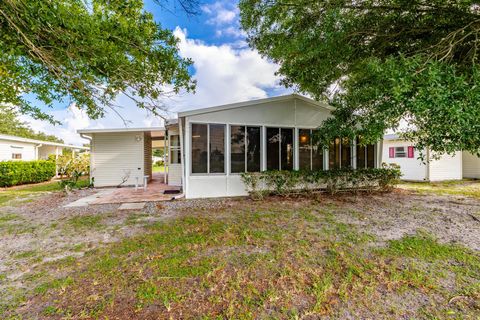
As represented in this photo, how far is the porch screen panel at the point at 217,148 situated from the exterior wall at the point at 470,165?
51.6ft

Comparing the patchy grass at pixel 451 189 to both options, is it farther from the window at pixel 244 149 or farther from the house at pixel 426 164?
the window at pixel 244 149

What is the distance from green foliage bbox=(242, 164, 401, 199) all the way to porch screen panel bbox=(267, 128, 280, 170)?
1.82 feet

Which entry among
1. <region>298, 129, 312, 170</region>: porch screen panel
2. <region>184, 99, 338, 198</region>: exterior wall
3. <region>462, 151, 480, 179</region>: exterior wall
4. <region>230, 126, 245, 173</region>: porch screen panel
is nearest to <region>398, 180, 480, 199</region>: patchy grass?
<region>462, 151, 480, 179</region>: exterior wall

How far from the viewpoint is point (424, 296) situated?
8.32 feet

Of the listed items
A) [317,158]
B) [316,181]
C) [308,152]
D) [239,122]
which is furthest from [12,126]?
[316,181]

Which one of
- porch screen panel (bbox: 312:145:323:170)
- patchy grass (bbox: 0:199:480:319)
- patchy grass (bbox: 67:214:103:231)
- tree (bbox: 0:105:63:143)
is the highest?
tree (bbox: 0:105:63:143)

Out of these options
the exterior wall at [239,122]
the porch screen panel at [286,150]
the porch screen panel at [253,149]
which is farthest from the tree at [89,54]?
the porch screen panel at [286,150]

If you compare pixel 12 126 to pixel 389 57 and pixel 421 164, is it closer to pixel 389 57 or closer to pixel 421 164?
pixel 389 57

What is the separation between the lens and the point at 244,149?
330 inches

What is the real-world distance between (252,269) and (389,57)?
5.85 meters

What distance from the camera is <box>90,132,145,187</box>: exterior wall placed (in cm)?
1089

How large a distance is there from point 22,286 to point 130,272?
1.24m

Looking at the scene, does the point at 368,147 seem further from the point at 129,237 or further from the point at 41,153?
the point at 41,153

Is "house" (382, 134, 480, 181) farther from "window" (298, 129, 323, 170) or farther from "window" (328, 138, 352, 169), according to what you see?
"window" (298, 129, 323, 170)
